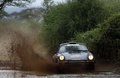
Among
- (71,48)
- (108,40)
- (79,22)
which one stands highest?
(79,22)

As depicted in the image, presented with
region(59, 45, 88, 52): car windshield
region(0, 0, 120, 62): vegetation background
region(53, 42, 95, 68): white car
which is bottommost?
region(53, 42, 95, 68): white car

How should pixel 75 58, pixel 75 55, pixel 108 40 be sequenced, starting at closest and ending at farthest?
pixel 75 58 < pixel 75 55 < pixel 108 40

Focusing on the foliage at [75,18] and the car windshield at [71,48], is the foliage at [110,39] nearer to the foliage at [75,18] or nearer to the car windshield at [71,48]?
the car windshield at [71,48]

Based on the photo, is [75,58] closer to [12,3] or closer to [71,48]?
[71,48]

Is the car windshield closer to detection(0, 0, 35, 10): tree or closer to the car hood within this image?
the car hood

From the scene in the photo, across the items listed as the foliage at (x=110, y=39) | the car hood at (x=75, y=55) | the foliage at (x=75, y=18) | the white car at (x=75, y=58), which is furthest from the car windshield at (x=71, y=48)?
the foliage at (x=75, y=18)

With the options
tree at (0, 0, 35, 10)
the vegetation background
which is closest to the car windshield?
the vegetation background

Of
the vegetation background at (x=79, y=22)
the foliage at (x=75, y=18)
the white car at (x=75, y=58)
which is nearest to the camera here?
the white car at (x=75, y=58)

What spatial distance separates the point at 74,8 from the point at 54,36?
13.2 ft

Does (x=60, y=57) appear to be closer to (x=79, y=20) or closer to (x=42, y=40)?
(x=79, y=20)

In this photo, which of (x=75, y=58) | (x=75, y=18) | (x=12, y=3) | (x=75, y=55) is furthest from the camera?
(x=12, y=3)

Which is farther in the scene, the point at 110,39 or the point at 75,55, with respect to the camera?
the point at 110,39

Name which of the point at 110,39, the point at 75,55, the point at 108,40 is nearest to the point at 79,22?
the point at 108,40

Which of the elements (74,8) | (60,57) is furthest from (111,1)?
(60,57)
